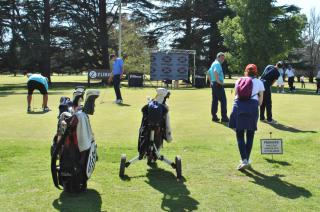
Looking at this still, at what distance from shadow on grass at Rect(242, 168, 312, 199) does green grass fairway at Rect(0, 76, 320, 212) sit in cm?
1

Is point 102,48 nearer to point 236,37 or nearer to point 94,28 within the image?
point 94,28

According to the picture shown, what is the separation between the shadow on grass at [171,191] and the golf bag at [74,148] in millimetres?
1136

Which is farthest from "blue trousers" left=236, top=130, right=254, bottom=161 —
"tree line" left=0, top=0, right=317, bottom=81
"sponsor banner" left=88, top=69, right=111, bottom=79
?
"tree line" left=0, top=0, right=317, bottom=81

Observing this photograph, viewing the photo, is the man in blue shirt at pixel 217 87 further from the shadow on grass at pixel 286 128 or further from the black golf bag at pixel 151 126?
the black golf bag at pixel 151 126

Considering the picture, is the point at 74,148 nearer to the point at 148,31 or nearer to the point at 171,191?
the point at 171,191

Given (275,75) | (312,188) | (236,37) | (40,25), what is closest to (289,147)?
(312,188)

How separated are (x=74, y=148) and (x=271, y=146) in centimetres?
372

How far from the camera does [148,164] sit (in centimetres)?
850

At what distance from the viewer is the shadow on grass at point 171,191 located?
245 inches

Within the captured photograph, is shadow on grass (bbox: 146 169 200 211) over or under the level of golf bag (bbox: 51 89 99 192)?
under

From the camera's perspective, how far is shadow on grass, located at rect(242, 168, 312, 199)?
6.81m

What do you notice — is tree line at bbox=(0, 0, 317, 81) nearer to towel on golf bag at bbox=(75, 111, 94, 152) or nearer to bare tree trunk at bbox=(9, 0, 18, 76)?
bare tree trunk at bbox=(9, 0, 18, 76)

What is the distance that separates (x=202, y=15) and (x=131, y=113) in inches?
1292

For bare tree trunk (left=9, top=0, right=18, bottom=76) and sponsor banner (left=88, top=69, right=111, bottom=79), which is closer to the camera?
sponsor banner (left=88, top=69, right=111, bottom=79)
